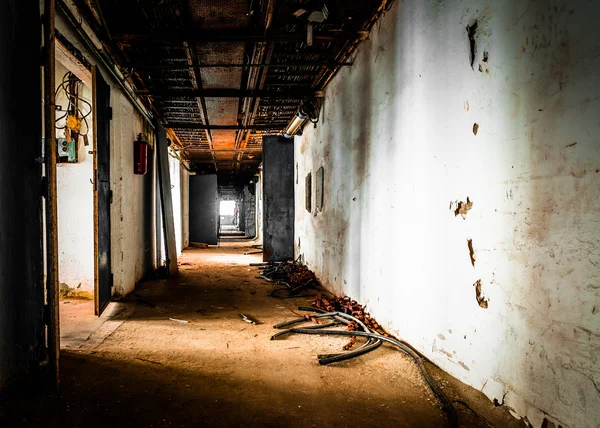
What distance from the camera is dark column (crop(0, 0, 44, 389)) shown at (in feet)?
6.46

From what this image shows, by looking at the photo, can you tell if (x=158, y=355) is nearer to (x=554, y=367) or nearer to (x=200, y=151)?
(x=554, y=367)

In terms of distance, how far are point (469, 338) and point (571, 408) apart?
65 cm

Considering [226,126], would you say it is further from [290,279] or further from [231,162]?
[231,162]

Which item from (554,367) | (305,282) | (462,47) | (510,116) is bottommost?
(305,282)

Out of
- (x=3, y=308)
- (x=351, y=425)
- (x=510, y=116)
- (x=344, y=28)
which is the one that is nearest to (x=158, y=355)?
(x=3, y=308)

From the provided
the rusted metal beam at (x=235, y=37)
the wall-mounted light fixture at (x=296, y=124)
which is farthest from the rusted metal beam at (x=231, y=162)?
the rusted metal beam at (x=235, y=37)

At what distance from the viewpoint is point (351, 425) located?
6.01 ft

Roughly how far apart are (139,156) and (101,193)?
1603 millimetres

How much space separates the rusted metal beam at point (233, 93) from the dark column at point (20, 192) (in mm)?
3414

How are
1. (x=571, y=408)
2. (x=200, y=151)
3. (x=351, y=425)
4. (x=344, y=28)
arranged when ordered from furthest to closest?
(x=200, y=151), (x=344, y=28), (x=351, y=425), (x=571, y=408)

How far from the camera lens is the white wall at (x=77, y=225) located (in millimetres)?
4625

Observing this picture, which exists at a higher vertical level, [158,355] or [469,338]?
[469,338]

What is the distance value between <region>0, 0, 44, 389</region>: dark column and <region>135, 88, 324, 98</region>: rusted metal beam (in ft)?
11.2

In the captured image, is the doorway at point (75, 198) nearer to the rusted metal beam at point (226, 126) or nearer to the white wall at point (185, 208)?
the rusted metal beam at point (226, 126)
